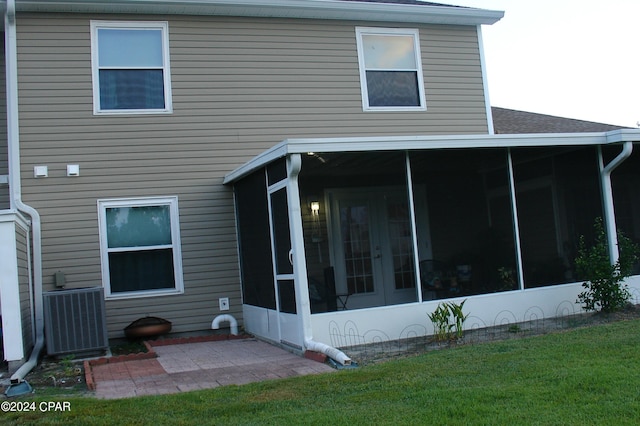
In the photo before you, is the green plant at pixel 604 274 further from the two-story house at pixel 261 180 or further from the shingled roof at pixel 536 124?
the shingled roof at pixel 536 124

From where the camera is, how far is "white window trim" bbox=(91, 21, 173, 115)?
943 cm

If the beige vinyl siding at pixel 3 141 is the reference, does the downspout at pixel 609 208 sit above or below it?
below

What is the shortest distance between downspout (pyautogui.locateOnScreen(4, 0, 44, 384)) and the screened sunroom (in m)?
2.69

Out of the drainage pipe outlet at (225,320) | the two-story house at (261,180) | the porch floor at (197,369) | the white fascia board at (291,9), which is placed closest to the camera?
the porch floor at (197,369)

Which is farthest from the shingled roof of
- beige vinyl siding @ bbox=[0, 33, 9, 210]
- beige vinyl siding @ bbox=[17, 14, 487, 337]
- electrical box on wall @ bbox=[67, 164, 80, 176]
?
beige vinyl siding @ bbox=[0, 33, 9, 210]

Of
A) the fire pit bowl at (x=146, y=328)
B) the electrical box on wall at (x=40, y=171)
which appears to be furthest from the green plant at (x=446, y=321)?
the electrical box on wall at (x=40, y=171)

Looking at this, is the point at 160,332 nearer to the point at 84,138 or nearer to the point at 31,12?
the point at 84,138

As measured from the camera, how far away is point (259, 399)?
5.12m

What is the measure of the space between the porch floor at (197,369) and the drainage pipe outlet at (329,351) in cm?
13

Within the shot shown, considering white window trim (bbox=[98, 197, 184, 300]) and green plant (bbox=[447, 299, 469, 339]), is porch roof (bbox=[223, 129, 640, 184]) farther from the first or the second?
green plant (bbox=[447, 299, 469, 339])

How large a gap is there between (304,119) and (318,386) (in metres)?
5.68

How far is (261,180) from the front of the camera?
27.7 feet

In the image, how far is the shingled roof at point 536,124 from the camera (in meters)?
12.4

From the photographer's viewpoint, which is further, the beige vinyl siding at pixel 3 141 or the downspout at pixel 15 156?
the beige vinyl siding at pixel 3 141
